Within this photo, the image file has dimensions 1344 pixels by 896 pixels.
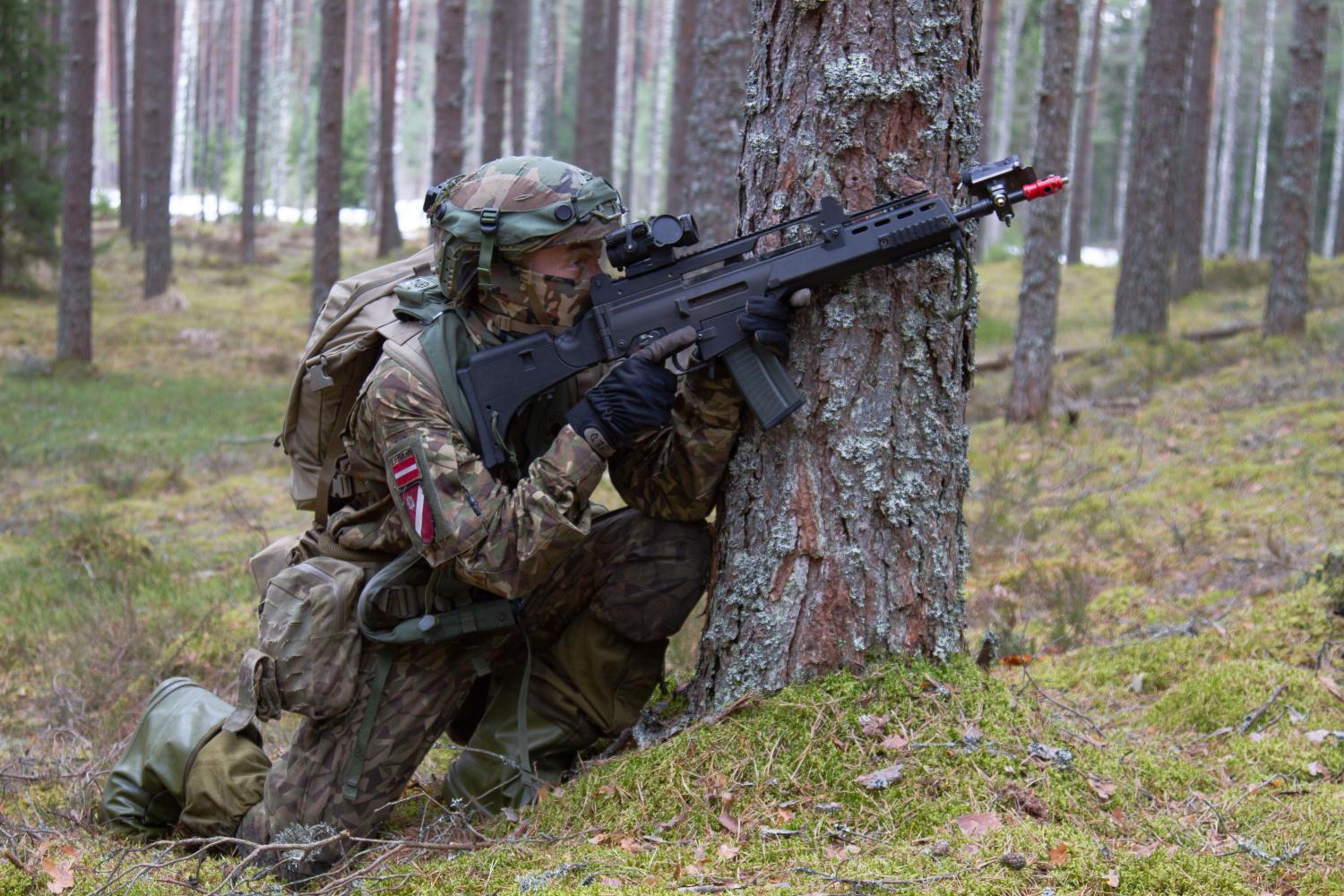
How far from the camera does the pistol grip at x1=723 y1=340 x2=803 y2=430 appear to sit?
3.08 meters

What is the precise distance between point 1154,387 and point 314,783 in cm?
876

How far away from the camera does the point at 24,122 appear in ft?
62.0

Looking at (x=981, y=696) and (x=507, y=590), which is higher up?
(x=507, y=590)

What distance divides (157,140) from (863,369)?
791 inches

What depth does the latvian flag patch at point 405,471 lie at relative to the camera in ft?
10.5

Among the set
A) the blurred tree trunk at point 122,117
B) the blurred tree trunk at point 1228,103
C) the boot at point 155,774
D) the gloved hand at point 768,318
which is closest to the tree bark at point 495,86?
the boot at point 155,774

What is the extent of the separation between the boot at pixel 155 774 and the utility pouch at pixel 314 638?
0.61m

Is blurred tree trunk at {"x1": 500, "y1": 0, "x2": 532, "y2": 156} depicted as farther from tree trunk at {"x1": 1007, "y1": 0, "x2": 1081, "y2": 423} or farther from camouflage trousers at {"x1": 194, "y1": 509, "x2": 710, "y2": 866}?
camouflage trousers at {"x1": 194, "y1": 509, "x2": 710, "y2": 866}

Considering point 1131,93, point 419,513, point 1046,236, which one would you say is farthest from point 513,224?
point 1131,93

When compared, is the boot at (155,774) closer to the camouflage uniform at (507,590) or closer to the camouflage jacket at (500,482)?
the camouflage uniform at (507,590)

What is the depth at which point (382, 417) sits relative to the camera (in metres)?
3.27

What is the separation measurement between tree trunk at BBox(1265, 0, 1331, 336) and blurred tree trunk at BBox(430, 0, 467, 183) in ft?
26.1

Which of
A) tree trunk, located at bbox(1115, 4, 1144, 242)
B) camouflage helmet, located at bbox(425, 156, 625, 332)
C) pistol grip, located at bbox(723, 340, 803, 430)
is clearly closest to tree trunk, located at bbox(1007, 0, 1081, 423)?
camouflage helmet, located at bbox(425, 156, 625, 332)

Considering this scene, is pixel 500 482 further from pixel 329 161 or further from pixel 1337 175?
pixel 1337 175
